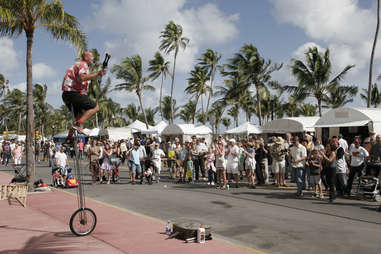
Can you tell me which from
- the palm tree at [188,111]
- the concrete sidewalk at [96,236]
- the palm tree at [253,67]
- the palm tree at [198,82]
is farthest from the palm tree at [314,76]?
the palm tree at [188,111]

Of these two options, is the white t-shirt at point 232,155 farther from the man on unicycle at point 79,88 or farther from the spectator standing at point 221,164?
the man on unicycle at point 79,88

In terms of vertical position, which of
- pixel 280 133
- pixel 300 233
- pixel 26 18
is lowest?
pixel 300 233

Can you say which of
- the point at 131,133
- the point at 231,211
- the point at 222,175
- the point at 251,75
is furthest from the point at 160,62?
the point at 231,211

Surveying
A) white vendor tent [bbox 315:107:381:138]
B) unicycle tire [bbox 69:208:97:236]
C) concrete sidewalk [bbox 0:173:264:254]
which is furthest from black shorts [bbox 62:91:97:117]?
white vendor tent [bbox 315:107:381:138]

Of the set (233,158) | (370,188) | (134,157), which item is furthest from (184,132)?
(370,188)

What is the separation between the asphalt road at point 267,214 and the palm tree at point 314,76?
779 inches

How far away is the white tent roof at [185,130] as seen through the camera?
92.3 ft

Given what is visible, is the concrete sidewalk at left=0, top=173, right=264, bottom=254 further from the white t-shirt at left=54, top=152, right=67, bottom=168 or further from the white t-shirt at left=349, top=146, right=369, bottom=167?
the white t-shirt at left=349, top=146, right=369, bottom=167

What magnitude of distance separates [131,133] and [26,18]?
26.9m

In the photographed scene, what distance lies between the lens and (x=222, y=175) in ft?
44.3

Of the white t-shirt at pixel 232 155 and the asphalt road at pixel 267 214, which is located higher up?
the white t-shirt at pixel 232 155

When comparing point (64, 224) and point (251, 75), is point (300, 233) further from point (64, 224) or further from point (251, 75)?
point (251, 75)

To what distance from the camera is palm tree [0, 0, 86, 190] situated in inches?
446

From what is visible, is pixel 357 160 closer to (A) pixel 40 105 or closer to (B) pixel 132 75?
(B) pixel 132 75
